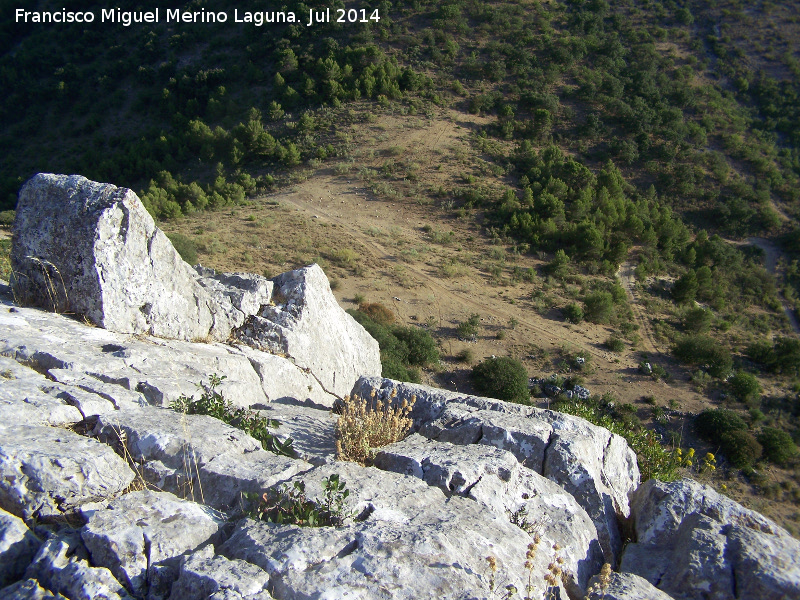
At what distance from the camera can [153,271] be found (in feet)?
24.7

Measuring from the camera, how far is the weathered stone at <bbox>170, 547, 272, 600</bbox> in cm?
302

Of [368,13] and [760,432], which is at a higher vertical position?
[368,13]

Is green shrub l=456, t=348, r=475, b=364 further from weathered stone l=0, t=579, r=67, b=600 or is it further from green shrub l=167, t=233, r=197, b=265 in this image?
weathered stone l=0, t=579, r=67, b=600

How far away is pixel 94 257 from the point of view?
6852mm

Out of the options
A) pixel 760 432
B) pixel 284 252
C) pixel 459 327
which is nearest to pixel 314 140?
pixel 284 252

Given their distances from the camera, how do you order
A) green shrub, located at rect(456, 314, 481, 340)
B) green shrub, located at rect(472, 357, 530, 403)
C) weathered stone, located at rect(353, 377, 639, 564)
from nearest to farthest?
weathered stone, located at rect(353, 377, 639, 564) → green shrub, located at rect(472, 357, 530, 403) → green shrub, located at rect(456, 314, 481, 340)

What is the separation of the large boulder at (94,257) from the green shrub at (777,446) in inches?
736

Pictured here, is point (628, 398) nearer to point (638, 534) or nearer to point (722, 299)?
point (722, 299)

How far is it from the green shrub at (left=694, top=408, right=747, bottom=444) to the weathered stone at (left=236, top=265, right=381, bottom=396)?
13.5m

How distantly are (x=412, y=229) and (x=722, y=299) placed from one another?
54.9 ft

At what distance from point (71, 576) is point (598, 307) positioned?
2305 cm

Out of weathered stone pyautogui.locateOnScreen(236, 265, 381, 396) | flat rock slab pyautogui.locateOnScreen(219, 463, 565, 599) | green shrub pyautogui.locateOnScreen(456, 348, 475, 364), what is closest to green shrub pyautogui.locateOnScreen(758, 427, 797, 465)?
green shrub pyautogui.locateOnScreen(456, 348, 475, 364)

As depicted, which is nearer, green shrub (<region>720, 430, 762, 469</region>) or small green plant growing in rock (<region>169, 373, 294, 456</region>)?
small green plant growing in rock (<region>169, 373, 294, 456</region>)

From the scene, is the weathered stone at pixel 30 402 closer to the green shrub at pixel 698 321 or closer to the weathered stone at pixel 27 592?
the weathered stone at pixel 27 592
